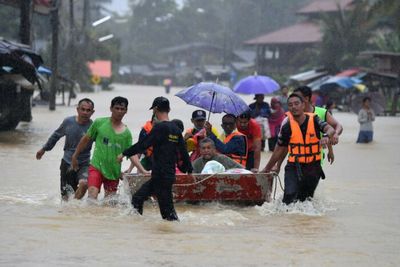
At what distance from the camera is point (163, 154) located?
9.51m

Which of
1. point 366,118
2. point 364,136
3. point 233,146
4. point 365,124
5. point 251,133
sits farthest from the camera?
point 364,136

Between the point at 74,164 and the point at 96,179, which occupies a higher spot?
the point at 74,164

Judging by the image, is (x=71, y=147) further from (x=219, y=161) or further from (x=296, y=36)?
(x=296, y=36)

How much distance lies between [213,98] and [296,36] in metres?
63.6

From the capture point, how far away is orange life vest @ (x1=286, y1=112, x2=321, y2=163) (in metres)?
10.5

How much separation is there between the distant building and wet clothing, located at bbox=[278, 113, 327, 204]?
61639 mm

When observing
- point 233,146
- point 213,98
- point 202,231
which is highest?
point 213,98

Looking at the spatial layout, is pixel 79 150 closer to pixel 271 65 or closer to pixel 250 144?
pixel 250 144

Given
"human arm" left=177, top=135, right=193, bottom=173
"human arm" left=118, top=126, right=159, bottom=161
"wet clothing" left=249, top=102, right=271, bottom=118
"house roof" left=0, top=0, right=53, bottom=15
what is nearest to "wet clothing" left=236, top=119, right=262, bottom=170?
"human arm" left=177, top=135, right=193, bottom=173

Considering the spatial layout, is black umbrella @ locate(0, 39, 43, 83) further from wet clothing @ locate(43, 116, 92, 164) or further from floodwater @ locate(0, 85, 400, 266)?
wet clothing @ locate(43, 116, 92, 164)

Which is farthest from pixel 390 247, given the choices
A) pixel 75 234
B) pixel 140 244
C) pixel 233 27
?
pixel 233 27

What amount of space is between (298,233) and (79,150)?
2506 millimetres

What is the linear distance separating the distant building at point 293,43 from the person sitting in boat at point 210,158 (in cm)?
6068

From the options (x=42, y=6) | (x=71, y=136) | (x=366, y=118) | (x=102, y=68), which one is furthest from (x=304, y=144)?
(x=102, y=68)
